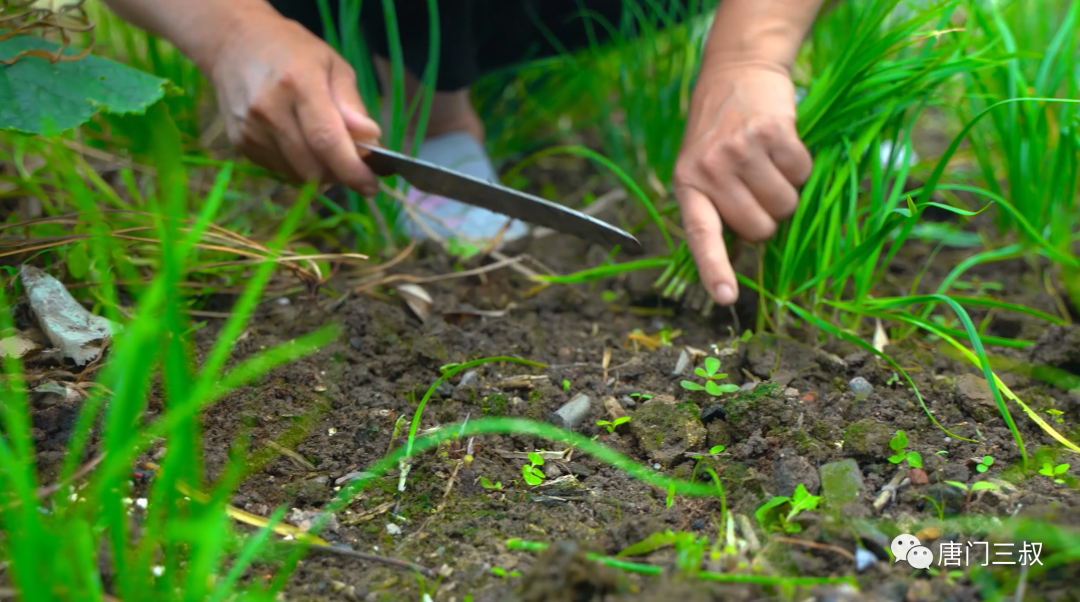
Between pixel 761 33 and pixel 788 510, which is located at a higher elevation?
pixel 761 33

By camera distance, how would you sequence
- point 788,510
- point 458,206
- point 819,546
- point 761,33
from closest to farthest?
point 819,546
point 788,510
point 761,33
point 458,206

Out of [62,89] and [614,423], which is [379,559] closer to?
[614,423]

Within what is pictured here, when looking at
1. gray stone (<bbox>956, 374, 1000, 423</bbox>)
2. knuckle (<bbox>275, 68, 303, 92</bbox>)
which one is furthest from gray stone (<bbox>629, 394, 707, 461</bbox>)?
knuckle (<bbox>275, 68, 303, 92</bbox>)

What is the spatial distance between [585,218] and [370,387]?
465 mm

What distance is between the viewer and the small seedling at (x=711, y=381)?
1.25m

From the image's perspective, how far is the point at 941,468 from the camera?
1.05 meters

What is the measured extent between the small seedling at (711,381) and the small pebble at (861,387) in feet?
0.63

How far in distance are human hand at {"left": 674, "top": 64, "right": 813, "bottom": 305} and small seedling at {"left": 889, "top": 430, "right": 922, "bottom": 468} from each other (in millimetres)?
396

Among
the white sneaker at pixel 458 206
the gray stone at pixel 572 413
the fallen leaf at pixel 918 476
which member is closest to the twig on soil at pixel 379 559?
the gray stone at pixel 572 413

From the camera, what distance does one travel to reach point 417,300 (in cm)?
158

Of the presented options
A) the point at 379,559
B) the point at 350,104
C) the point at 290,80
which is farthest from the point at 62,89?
the point at 379,559

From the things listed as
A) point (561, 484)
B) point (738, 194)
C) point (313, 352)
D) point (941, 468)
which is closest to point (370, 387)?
point (313, 352)

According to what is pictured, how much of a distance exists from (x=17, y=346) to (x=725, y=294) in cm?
111

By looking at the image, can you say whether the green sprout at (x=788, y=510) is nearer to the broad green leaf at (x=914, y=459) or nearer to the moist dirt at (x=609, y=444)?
the moist dirt at (x=609, y=444)
